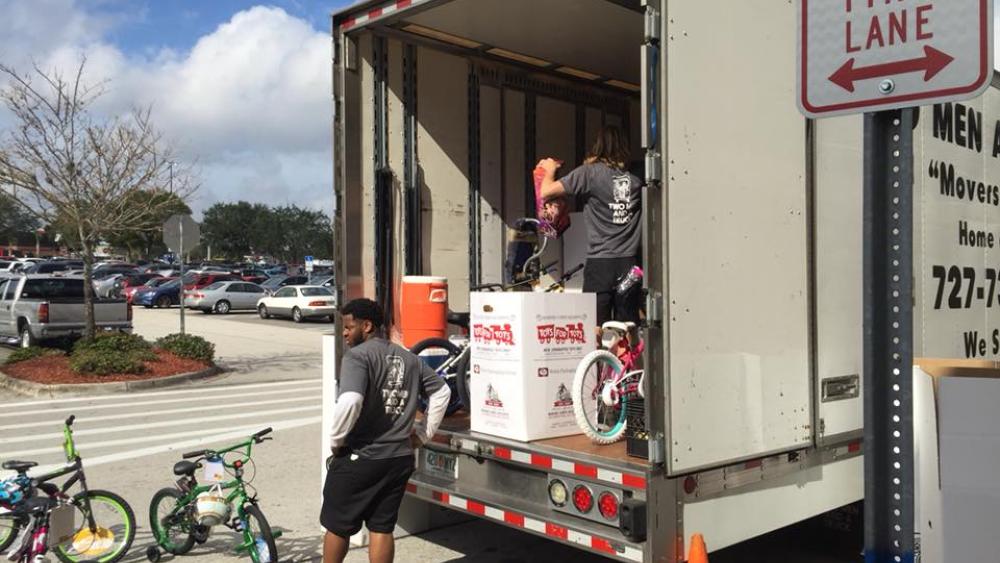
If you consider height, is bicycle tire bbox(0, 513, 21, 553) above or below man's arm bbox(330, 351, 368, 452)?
below

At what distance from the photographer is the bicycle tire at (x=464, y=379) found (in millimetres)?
5176

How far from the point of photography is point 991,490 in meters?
1.80

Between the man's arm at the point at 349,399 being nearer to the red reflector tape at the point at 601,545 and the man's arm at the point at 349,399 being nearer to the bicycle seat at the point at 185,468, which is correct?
the red reflector tape at the point at 601,545

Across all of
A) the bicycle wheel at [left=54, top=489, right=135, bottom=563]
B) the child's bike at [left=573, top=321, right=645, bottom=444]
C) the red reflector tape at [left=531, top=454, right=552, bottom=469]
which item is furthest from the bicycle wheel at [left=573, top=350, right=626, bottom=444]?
the bicycle wheel at [left=54, top=489, right=135, bottom=563]

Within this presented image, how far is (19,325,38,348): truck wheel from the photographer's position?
680 inches

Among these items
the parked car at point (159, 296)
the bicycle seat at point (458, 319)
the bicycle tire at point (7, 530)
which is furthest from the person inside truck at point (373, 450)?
the parked car at point (159, 296)

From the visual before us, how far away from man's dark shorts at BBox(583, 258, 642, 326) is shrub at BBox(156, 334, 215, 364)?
1224cm

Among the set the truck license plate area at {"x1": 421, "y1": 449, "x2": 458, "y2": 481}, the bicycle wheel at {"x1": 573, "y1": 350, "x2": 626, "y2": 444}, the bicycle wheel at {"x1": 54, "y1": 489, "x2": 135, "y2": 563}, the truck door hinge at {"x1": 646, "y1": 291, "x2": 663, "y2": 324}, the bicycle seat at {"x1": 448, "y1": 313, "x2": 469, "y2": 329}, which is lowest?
the bicycle wheel at {"x1": 54, "y1": 489, "x2": 135, "y2": 563}

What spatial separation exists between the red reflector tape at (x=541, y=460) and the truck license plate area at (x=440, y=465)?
24.0 inches

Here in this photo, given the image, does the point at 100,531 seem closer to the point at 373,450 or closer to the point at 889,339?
the point at 373,450

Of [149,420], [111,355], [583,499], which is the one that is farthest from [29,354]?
[583,499]

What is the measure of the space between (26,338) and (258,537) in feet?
49.3

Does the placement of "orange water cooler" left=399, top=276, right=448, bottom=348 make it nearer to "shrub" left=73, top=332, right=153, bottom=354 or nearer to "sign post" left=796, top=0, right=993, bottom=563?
"sign post" left=796, top=0, right=993, bottom=563

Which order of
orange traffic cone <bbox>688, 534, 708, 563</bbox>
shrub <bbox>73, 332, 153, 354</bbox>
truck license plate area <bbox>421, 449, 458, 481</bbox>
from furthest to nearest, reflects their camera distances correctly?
shrub <bbox>73, 332, 153, 354</bbox> < truck license plate area <bbox>421, 449, 458, 481</bbox> < orange traffic cone <bbox>688, 534, 708, 563</bbox>
